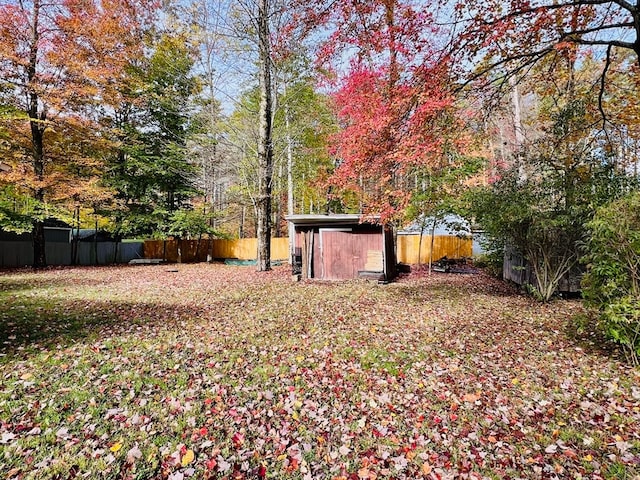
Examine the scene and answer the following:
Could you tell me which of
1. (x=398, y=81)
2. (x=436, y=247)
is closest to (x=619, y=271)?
(x=398, y=81)

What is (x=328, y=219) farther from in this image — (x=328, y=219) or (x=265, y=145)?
(x=265, y=145)

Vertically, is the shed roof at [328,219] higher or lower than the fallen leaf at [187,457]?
higher

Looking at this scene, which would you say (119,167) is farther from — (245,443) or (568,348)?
(568,348)

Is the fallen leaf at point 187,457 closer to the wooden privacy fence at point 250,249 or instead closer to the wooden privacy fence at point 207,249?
the wooden privacy fence at point 250,249

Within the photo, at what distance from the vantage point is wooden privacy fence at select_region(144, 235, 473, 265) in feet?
61.2

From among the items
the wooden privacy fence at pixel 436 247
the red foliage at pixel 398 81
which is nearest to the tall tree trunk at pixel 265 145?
the red foliage at pixel 398 81

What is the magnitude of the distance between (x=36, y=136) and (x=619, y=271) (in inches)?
736

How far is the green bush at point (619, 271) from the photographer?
3664 millimetres

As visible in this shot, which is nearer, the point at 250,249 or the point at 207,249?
the point at 207,249

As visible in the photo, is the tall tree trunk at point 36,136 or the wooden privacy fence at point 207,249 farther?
the wooden privacy fence at point 207,249

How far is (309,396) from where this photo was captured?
3469mm

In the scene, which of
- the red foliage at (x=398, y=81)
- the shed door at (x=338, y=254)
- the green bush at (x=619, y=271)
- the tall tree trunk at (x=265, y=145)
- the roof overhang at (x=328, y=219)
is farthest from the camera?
the shed door at (x=338, y=254)

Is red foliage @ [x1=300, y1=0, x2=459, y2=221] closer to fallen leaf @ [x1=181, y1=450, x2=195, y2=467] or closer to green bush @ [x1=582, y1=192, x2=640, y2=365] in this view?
green bush @ [x1=582, y1=192, x2=640, y2=365]

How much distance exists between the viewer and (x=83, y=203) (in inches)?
605
